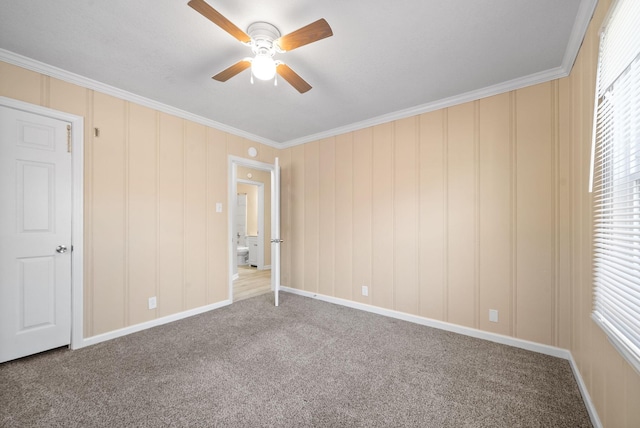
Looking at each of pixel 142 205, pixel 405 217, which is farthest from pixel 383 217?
pixel 142 205

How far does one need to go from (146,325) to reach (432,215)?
3453 millimetres

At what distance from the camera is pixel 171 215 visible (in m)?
3.18

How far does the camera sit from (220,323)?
10.1 ft

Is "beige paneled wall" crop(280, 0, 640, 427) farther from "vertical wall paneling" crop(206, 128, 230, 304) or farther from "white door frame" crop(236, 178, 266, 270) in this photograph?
"white door frame" crop(236, 178, 266, 270)

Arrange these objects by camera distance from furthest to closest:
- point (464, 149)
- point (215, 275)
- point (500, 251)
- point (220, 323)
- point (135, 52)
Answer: point (215, 275), point (220, 323), point (464, 149), point (500, 251), point (135, 52)

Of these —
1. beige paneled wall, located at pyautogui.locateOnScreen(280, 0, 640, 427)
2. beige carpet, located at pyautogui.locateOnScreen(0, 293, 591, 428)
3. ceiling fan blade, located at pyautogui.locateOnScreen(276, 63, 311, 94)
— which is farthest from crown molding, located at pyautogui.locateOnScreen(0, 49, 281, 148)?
beige carpet, located at pyautogui.locateOnScreen(0, 293, 591, 428)

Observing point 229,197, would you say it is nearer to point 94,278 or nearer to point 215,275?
point 215,275

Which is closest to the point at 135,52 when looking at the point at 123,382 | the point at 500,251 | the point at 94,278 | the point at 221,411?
the point at 94,278

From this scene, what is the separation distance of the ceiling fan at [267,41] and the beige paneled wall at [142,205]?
4.92 ft

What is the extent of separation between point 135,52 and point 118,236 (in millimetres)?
1778

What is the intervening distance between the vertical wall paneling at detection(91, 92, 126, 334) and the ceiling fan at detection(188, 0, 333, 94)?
1.49m

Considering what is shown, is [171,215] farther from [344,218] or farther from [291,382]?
[291,382]

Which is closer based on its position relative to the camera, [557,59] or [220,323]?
[557,59]

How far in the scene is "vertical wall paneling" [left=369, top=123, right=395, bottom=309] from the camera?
3.37 metres
